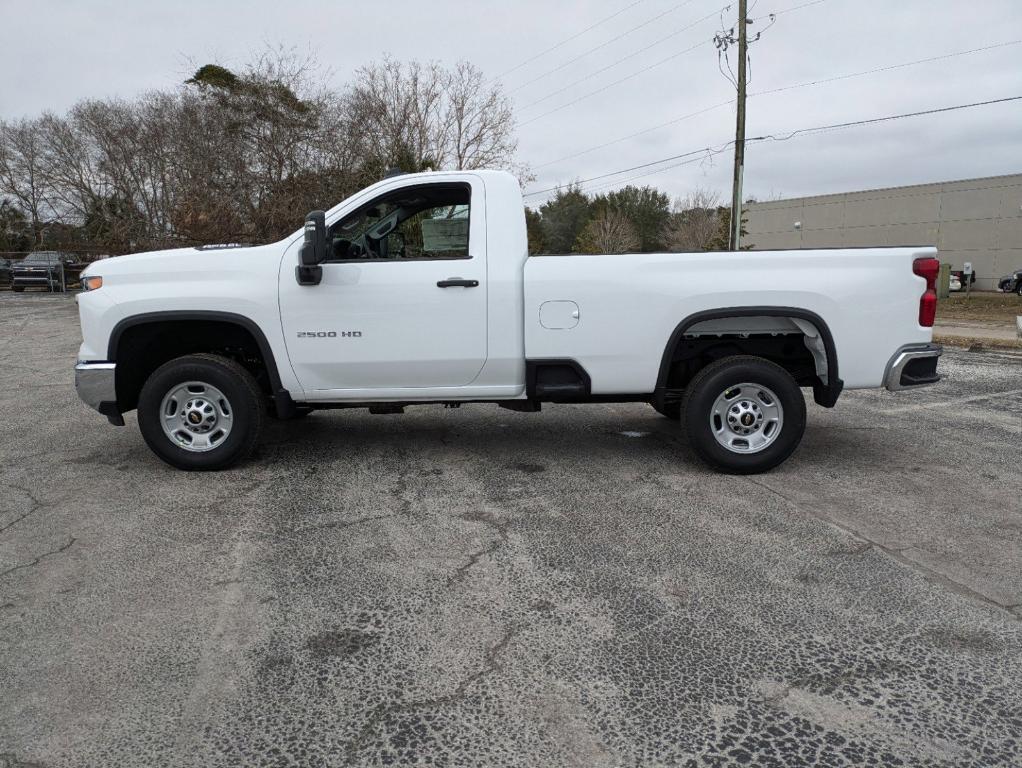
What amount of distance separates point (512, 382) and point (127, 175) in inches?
1513

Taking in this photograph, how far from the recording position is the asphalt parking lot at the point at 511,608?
2.46 m

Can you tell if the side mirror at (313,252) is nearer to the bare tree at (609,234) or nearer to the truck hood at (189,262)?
the truck hood at (189,262)

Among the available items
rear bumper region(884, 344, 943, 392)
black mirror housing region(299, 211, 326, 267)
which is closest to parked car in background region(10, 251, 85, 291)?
black mirror housing region(299, 211, 326, 267)

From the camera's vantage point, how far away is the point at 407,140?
106ft

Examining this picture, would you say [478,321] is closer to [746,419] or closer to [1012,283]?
[746,419]

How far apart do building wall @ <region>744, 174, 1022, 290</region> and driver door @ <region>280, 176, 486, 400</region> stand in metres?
34.3

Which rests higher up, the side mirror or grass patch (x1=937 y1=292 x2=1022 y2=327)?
the side mirror

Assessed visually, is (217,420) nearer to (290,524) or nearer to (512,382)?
(290,524)

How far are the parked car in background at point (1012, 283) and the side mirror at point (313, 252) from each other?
35.6 meters

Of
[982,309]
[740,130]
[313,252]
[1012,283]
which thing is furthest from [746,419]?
[1012,283]

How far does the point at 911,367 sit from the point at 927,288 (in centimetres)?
55

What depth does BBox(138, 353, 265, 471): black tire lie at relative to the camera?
5250 millimetres

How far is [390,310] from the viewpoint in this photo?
16.9ft

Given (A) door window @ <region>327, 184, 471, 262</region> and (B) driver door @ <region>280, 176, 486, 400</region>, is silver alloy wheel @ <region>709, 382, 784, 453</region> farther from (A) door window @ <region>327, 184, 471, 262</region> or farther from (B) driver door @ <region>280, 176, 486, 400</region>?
(A) door window @ <region>327, 184, 471, 262</region>
